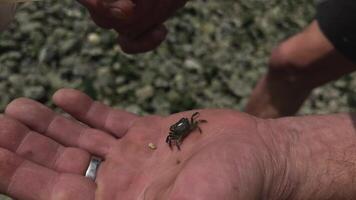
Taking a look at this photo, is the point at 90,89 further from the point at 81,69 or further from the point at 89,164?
the point at 89,164

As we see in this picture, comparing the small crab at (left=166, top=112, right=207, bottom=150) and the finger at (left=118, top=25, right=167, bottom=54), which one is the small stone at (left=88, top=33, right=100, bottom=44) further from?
the small crab at (left=166, top=112, right=207, bottom=150)

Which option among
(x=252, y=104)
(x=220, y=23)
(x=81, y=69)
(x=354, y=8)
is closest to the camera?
(x=354, y=8)

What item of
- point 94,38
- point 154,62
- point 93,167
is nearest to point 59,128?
point 93,167

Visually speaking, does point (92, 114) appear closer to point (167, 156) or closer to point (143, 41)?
point (143, 41)

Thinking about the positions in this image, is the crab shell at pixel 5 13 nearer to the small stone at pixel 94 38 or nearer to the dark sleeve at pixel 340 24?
the dark sleeve at pixel 340 24

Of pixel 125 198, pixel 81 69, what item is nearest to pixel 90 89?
pixel 81 69

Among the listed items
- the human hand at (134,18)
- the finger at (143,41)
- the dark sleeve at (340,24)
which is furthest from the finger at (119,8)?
the dark sleeve at (340,24)
